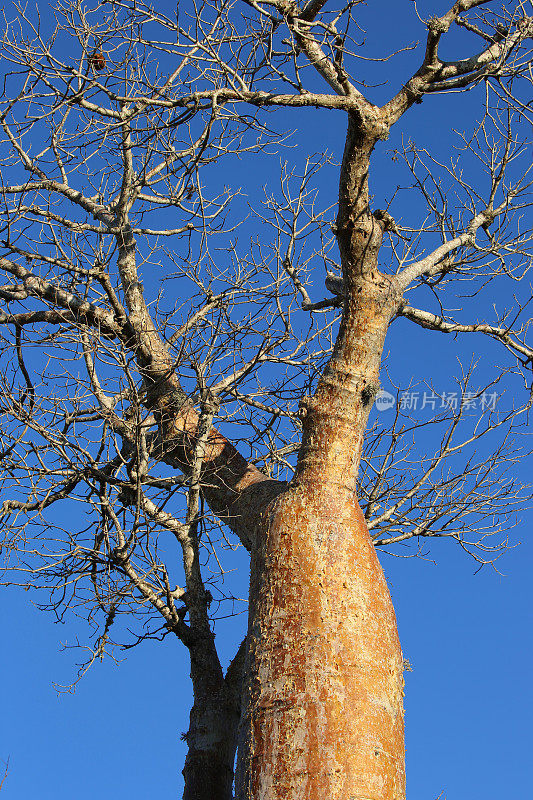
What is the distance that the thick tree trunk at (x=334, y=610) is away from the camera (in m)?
2.38

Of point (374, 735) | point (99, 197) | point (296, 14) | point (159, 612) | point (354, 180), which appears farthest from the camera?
point (99, 197)

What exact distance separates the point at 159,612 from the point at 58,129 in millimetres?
2884

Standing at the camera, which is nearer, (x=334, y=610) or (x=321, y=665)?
(x=321, y=665)

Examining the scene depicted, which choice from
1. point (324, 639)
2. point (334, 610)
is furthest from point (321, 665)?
point (334, 610)

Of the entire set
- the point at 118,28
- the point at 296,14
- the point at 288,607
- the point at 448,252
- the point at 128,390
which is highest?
the point at 118,28

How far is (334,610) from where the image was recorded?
103 inches

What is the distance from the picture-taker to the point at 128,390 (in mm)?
3705

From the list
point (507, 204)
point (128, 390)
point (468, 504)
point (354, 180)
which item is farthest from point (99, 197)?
point (468, 504)

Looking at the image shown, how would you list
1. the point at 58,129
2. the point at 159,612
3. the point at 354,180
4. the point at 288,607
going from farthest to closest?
the point at 58,129, the point at 159,612, the point at 354,180, the point at 288,607

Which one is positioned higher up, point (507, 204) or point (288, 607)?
point (507, 204)

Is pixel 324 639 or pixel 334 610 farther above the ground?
pixel 334 610

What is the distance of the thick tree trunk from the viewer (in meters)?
2.38

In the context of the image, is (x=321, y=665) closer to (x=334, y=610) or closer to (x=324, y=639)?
(x=324, y=639)

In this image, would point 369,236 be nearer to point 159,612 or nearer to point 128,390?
point 128,390
